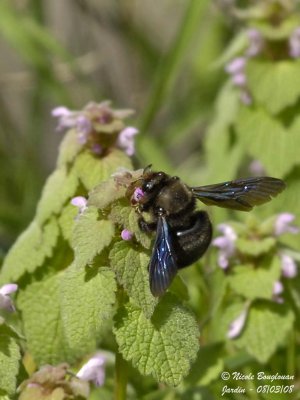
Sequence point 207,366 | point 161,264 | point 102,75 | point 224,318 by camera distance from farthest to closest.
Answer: point 102,75, point 224,318, point 207,366, point 161,264

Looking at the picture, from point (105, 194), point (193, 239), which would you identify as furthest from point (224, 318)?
point (105, 194)

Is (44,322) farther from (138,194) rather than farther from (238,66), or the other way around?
(238,66)

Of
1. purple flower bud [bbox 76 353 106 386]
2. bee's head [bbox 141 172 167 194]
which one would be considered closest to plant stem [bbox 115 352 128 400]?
purple flower bud [bbox 76 353 106 386]

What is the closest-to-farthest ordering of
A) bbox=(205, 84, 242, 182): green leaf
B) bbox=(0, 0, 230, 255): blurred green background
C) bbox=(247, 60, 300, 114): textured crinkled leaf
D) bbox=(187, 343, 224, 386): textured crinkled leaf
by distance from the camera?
bbox=(187, 343, 224, 386): textured crinkled leaf < bbox=(247, 60, 300, 114): textured crinkled leaf < bbox=(205, 84, 242, 182): green leaf < bbox=(0, 0, 230, 255): blurred green background

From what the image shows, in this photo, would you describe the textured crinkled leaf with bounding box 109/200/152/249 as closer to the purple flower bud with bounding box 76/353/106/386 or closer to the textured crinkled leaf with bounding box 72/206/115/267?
the textured crinkled leaf with bounding box 72/206/115/267

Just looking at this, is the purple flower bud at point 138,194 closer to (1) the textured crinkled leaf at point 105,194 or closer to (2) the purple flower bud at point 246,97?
(1) the textured crinkled leaf at point 105,194
